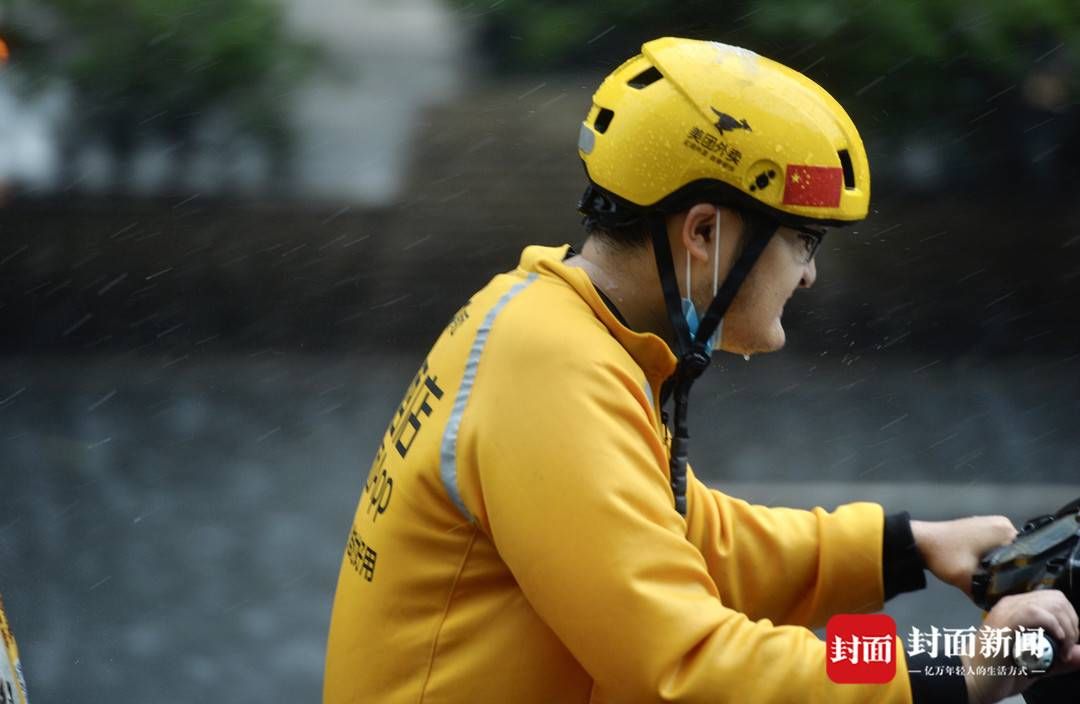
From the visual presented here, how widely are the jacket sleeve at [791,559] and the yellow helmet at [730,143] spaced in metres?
0.57

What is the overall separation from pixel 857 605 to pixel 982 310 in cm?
615

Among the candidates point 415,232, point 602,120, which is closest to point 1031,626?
point 602,120

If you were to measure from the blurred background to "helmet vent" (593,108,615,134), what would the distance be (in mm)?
4065

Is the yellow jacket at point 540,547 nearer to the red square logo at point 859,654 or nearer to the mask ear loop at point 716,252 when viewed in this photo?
the red square logo at point 859,654

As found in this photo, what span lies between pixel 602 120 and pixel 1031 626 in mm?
954

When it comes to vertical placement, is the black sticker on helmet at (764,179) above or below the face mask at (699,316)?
above

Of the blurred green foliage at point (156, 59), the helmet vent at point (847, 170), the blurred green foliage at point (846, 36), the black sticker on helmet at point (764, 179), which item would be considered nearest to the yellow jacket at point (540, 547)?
the black sticker on helmet at point (764, 179)

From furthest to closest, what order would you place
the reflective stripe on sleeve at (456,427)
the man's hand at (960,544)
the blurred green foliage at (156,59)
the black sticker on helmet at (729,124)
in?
the blurred green foliage at (156,59)
the man's hand at (960,544)
the black sticker on helmet at (729,124)
the reflective stripe on sleeve at (456,427)

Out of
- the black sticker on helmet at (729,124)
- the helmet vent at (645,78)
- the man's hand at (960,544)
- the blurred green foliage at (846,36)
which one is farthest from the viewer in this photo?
the blurred green foliage at (846,36)

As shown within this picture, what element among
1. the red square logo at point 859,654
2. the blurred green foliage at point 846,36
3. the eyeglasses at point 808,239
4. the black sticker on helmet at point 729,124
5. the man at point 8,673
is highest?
the black sticker on helmet at point 729,124

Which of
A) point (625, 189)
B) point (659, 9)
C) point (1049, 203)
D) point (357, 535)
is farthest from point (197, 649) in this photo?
point (1049, 203)

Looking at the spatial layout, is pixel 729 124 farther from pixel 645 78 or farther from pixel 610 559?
pixel 610 559

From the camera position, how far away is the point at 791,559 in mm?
2701

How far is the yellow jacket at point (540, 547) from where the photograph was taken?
2.04 m
